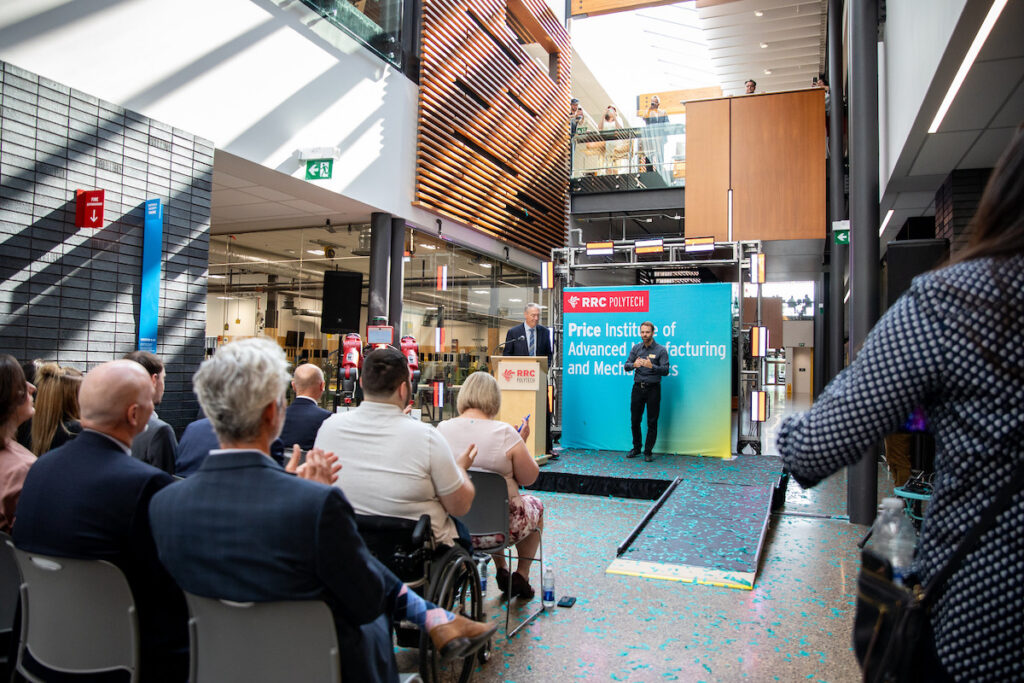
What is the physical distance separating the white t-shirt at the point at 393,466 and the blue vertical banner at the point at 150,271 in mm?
3784

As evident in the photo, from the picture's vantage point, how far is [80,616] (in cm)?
181

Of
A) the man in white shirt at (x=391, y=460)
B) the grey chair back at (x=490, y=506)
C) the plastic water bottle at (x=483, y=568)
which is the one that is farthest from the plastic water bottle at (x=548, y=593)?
the man in white shirt at (x=391, y=460)

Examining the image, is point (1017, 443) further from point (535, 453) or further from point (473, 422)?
point (535, 453)

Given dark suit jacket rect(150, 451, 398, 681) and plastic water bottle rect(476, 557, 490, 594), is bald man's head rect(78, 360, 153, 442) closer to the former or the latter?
dark suit jacket rect(150, 451, 398, 681)

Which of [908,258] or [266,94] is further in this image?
[266,94]

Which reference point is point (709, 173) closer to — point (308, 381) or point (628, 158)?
point (628, 158)

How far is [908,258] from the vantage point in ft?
17.3

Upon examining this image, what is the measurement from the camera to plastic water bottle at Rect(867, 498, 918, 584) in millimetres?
1102

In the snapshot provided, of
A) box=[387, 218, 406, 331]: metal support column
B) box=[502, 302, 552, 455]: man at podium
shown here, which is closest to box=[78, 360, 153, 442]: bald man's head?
box=[502, 302, 552, 455]: man at podium

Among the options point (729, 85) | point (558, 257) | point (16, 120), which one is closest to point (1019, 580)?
point (16, 120)

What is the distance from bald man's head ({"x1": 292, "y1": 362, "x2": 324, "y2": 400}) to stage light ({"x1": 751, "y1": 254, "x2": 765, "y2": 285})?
5.98 m

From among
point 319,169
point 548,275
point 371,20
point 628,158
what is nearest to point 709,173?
point 628,158

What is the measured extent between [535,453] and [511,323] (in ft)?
20.5

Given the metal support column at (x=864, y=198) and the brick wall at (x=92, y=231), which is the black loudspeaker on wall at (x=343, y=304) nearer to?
the brick wall at (x=92, y=231)
